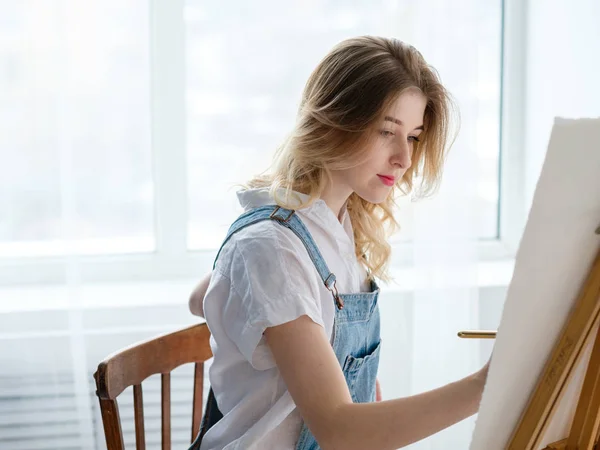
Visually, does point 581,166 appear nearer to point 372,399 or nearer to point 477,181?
point 372,399

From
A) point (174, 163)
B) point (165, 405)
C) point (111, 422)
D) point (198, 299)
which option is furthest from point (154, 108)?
point (111, 422)

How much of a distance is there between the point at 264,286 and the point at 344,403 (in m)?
0.20

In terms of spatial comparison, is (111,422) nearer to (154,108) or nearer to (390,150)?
(390,150)

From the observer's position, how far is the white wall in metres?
1.86

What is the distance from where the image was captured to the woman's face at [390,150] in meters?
1.13

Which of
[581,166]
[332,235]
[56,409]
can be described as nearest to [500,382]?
[581,166]

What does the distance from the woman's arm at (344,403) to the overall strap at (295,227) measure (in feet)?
0.44

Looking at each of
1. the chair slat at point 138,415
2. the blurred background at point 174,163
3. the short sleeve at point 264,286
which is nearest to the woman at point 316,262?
the short sleeve at point 264,286

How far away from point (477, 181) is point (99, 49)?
3.33ft

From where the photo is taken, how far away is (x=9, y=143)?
1819 mm

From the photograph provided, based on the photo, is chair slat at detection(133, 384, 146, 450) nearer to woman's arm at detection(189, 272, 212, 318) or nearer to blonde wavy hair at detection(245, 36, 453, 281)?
woman's arm at detection(189, 272, 212, 318)

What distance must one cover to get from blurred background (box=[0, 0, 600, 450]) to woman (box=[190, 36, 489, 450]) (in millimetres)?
564

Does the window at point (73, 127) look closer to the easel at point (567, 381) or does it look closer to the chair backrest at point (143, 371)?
the chair backrest at point (143, 371)

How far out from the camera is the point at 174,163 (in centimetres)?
198
